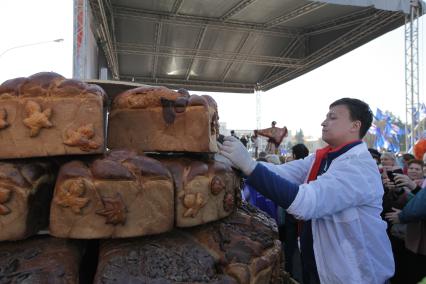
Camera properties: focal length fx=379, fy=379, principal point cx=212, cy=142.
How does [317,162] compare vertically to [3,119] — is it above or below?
below

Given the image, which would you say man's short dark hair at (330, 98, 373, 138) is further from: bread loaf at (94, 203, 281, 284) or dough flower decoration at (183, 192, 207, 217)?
dough flower decoration at (183, 192, 207, 217)

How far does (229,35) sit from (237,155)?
33.7 ft

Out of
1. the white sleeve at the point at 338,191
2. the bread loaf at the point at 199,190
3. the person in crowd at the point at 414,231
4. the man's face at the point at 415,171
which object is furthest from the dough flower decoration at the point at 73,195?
the man's face at the point at 415,171

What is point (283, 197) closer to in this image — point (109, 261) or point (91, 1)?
point (109, 261)

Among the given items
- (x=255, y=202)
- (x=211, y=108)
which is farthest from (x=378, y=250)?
(x=255, y=202)

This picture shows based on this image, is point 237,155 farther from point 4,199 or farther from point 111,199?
point 4,199

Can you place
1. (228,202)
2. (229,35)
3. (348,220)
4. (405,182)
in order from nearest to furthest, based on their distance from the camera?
(228,202)
(348,220)
(405,182)
(229,35)

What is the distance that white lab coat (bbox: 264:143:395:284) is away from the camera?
1.74m

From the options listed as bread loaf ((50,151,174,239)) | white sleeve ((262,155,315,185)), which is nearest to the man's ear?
white sleeve ((262,155,315,185))

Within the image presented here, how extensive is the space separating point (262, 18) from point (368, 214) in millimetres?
9074

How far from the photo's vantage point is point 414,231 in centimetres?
301

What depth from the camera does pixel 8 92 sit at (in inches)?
52.2

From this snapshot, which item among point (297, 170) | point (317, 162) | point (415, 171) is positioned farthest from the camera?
point (415, 171)

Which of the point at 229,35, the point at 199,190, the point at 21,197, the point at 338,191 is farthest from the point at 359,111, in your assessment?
the point at 229,35
